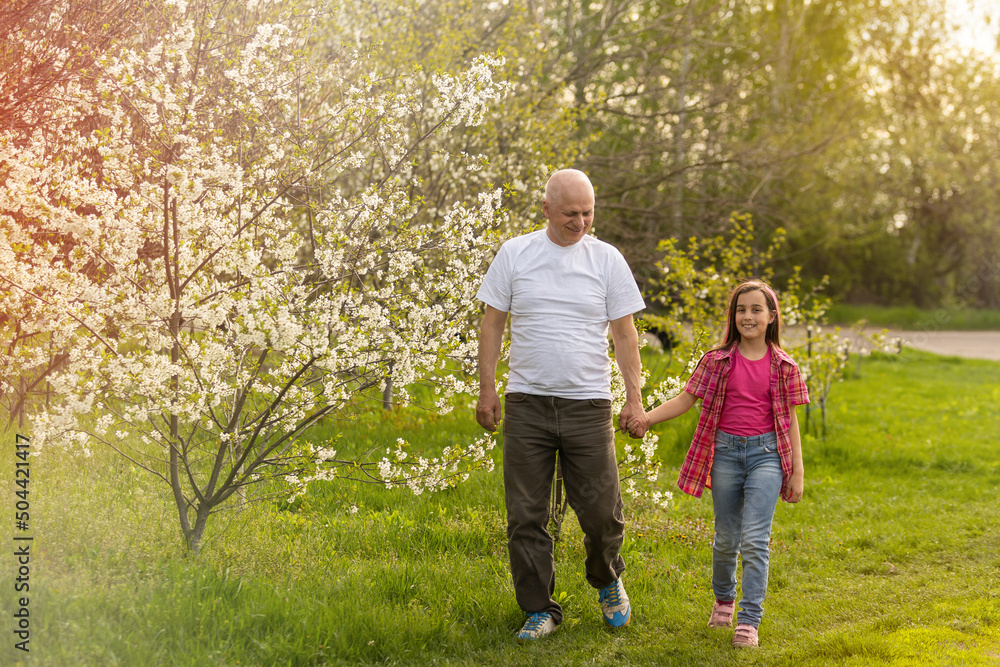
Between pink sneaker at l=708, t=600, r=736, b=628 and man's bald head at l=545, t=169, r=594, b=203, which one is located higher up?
man's bald head at l=545, t=169, r=594, b=203

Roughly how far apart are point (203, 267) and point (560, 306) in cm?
194

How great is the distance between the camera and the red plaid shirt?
13.2ft

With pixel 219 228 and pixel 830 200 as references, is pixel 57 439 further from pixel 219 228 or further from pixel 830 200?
pixel 830 200

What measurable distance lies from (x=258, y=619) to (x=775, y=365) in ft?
8.90

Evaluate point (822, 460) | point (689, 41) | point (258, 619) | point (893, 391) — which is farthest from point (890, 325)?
point (258, 619)

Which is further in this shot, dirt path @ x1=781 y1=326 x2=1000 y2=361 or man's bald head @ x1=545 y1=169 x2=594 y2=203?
dirt path @ x1=781 y1=326 x2=1000 y2=361

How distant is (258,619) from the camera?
3.73 m

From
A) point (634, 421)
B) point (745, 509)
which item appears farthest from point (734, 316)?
point (745, 509)

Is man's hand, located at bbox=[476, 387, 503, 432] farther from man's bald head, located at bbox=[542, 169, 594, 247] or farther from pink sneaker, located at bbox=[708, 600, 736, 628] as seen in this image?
pink sneaker, located at bbox=[708, 600, 736, 628]

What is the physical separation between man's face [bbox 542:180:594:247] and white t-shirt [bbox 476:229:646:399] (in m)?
0.10

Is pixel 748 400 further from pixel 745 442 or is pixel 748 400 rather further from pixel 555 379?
pixel 555 379

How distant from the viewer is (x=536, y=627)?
3918 mm

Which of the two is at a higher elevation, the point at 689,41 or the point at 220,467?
the point at 689,41

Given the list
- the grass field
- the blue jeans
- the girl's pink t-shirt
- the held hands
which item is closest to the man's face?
the girl's pink t-shirt
